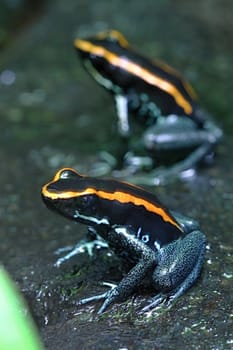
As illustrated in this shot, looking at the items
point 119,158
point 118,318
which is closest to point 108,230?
point 118,318

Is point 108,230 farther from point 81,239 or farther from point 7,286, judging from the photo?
point 7,286

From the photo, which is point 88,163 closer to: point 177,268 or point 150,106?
point 150,106

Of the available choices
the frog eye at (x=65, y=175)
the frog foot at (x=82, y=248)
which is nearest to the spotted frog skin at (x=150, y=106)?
the frog foot at (x=82, y=248)

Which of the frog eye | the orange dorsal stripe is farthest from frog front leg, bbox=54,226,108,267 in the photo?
the orange dorsal stripe

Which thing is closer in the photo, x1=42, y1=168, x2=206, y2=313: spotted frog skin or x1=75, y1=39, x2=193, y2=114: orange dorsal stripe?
x1=42, y1=168, x2=206, y2=313: spotted frog skin

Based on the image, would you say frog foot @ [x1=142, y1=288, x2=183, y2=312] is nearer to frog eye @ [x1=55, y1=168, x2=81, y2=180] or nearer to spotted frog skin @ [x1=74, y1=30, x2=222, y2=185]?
frog eye @ [x1=55, y1=168, x2=81, y2=180]

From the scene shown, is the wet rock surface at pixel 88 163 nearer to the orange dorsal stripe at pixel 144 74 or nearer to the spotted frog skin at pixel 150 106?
the spotted frog skin at pixel 150 106

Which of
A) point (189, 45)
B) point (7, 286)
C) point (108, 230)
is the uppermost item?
point (7, 286)

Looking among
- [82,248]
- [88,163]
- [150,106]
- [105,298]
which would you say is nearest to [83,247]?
[82,248]
